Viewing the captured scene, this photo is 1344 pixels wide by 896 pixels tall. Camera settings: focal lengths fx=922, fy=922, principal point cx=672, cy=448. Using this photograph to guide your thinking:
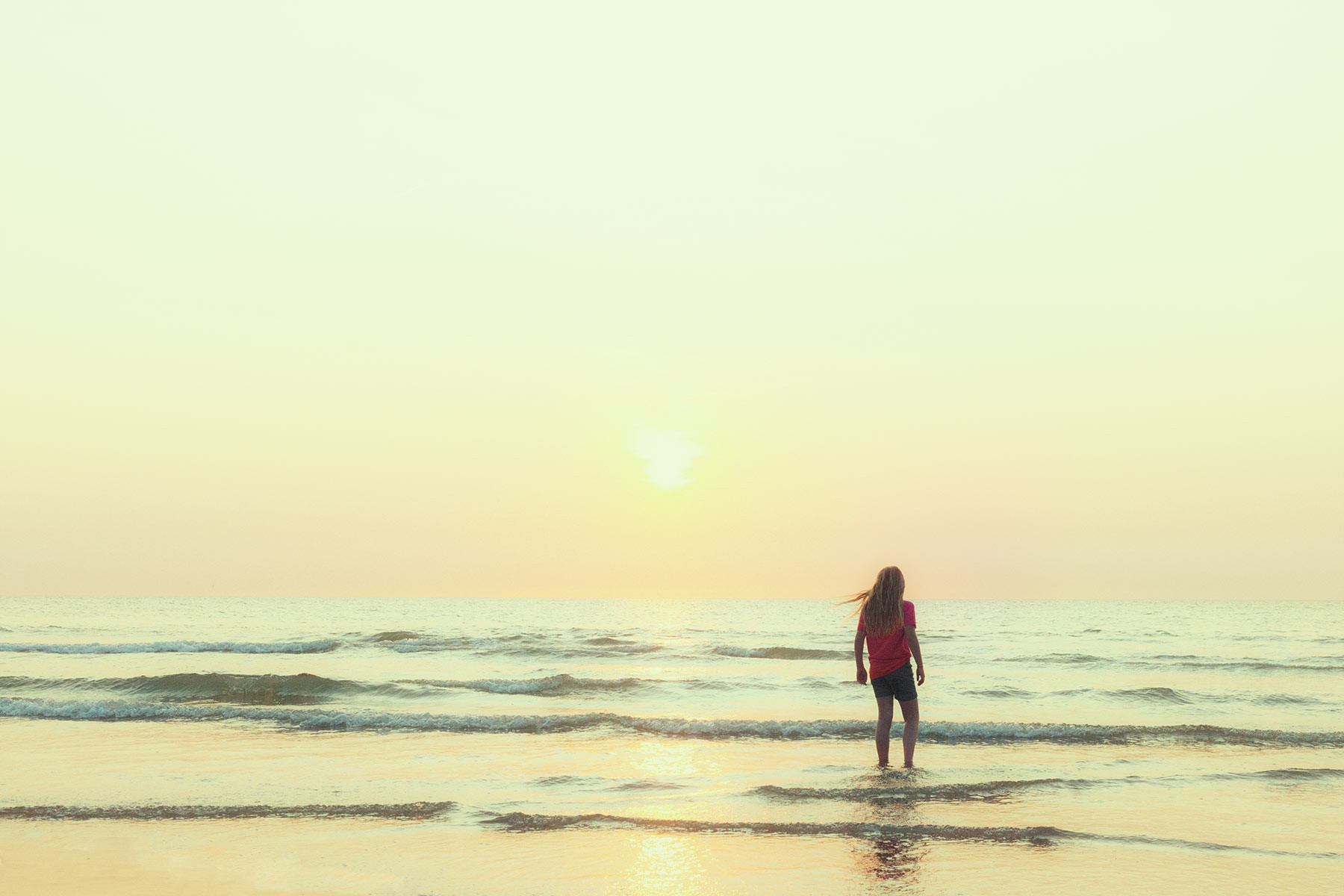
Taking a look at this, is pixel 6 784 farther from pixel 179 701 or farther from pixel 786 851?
pixel 179 701

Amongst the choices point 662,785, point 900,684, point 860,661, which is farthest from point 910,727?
point 662,785

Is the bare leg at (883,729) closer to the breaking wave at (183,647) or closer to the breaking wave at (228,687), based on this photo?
the breaking wave at (228,687)

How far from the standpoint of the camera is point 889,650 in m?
9.62

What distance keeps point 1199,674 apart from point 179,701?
77.0 ft

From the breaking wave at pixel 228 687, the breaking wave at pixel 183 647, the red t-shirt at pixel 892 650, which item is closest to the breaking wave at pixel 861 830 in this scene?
the red t-shirt at pixel 892 650

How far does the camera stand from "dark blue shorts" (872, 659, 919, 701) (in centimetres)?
956

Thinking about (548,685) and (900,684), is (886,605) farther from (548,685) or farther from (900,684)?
(548,685)

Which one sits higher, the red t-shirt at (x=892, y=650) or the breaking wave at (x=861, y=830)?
the red t-shirt at (x=892, y=650)

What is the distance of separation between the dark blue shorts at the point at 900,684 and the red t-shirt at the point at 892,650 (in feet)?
0.13

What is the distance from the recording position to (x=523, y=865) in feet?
20.4

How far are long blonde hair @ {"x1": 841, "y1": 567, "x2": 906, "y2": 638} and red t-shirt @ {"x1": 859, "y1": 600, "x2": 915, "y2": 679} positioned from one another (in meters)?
0.05

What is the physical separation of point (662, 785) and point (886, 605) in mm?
2925

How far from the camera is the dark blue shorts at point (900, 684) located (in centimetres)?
956

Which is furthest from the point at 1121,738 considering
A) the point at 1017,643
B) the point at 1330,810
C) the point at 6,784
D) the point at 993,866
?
the point at 1017,643
